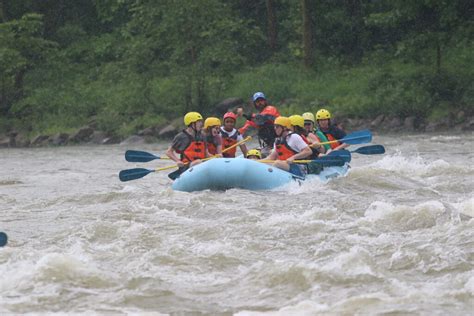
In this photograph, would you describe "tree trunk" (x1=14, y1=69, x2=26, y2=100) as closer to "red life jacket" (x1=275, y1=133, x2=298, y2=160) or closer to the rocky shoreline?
the rocky shoreline

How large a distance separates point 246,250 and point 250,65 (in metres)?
21.3

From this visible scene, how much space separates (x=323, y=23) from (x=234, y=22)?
282cm

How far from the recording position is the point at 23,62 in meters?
28.8

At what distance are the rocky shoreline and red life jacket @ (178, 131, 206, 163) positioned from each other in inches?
408

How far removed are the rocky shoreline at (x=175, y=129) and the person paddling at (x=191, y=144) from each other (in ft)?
33.9

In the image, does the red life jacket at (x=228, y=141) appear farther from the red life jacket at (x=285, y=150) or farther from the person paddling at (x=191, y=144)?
the red life jacket at (x=285, y=150)

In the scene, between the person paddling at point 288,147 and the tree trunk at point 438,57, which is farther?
the tree trunk at point 438,57

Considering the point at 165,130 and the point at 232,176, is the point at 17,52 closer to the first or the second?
the point at 165,130

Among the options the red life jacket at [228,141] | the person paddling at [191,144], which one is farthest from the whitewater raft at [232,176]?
the red life jacket at [228,141]

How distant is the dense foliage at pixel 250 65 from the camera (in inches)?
1009

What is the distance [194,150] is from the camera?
13.4m

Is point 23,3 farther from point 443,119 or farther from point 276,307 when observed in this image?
point 276,307

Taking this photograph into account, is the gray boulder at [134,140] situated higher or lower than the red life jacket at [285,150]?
lower

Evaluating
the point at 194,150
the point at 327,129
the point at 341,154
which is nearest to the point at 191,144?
the point at 194,150
